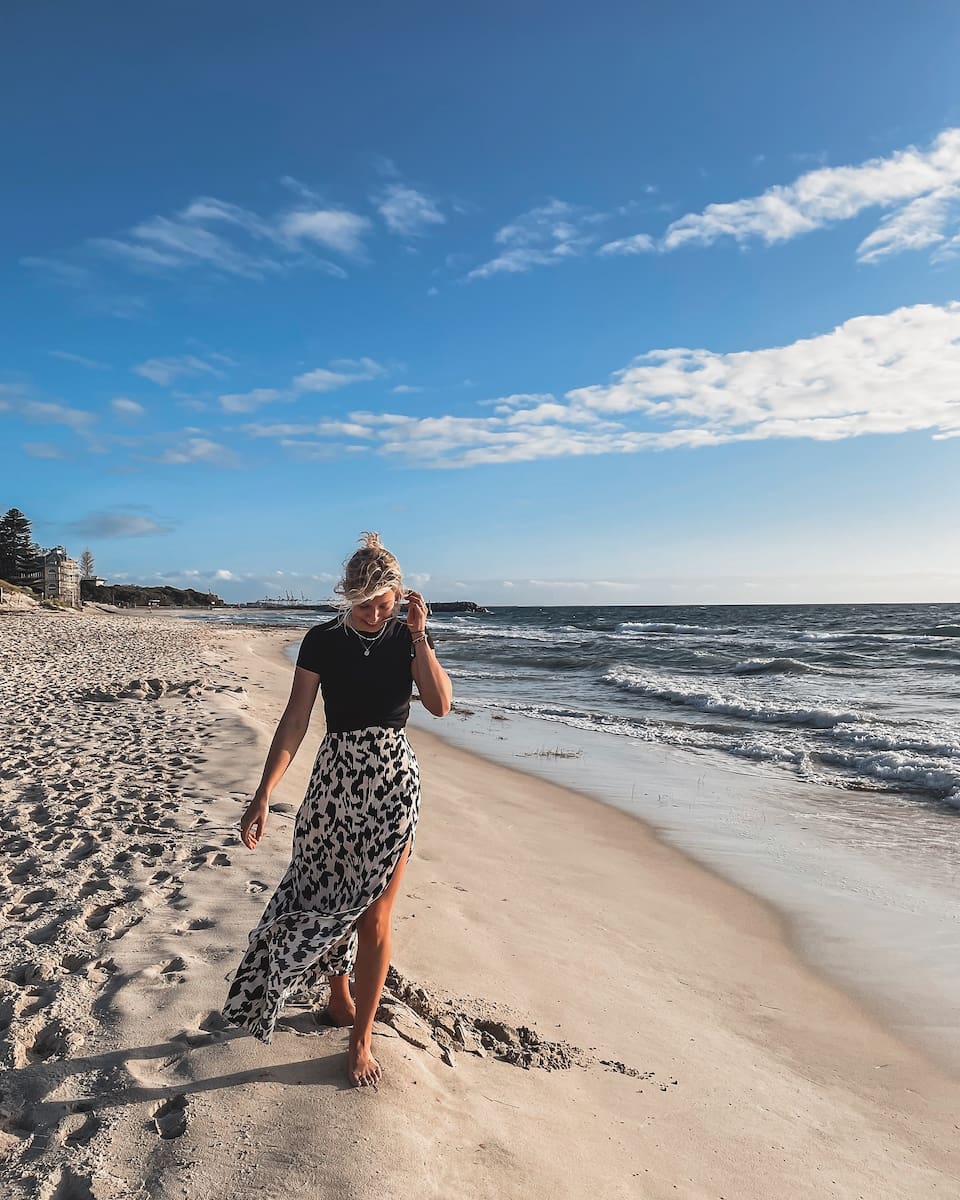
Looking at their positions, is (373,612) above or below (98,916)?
above

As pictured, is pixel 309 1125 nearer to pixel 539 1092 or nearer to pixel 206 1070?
pixel 206 1070

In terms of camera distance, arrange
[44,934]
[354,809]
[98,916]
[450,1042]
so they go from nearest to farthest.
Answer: [354,809], [450,1042], [44,934], [98,916]

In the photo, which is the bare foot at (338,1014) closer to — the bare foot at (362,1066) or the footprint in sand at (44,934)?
the bare foot at (362,1066)

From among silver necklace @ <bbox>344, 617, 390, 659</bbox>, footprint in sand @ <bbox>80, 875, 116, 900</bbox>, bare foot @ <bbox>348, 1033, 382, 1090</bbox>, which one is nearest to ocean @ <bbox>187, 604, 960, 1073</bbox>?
bare foot @ <bbox>348, 1033, 382, 1090</bbox>

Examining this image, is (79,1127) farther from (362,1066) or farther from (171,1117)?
(362,1066)

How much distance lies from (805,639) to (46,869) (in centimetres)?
4073

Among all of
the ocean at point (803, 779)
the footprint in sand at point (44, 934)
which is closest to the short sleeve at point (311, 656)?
the footprint in sand at point (44, 934)

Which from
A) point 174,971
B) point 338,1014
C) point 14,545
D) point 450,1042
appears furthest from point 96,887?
point 14,545

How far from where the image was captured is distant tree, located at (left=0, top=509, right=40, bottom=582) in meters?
65.8

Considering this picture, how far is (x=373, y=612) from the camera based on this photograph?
118 inches

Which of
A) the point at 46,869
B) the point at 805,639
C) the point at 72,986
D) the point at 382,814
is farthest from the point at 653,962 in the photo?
the point at 805,639

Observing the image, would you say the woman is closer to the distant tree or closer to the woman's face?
the woman's face

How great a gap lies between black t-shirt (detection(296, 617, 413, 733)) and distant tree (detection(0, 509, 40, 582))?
7294 cm

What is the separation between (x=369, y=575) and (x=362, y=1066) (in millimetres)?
1756
